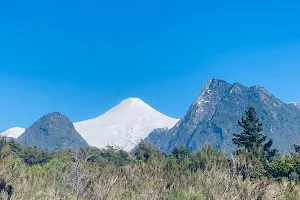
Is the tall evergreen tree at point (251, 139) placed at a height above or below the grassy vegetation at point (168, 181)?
above

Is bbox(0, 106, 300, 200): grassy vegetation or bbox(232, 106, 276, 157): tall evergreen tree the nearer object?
bbox(0, 106, 300, 200): grassy vegetation

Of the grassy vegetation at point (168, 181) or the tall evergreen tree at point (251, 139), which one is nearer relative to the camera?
the grassy vegetation at point (168, 181)

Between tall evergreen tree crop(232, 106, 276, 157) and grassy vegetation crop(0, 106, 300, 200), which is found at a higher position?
tall evergreen tree crop(232, 106, 276, 157)

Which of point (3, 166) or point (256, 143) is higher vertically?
point (256, 143)

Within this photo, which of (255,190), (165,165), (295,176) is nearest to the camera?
(255,190)

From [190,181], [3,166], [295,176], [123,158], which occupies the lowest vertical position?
[3,166]

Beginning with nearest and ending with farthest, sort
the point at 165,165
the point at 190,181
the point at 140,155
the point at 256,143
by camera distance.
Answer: the point at 190,181, the point at 165,165, the point at 256,143, the point at 140,155

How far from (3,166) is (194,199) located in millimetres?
13767

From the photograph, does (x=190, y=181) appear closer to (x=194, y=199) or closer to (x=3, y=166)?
(x=194, y=199)

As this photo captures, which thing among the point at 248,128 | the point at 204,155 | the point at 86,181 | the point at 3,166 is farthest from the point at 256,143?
the point at 3,166

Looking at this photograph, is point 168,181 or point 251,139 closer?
point 168,181

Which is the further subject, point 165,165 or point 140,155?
point 140,155

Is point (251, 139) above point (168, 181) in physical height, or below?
above

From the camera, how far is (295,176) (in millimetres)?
44844
